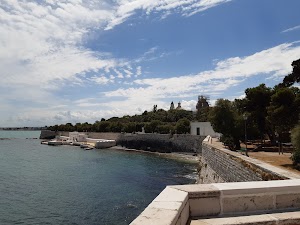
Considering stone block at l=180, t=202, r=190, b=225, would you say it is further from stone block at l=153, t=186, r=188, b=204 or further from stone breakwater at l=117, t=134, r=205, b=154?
stone breakwater at l=117, t=134, r=205, b=154

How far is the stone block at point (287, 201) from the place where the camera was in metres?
4.46

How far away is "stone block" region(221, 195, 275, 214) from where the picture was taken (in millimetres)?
4273

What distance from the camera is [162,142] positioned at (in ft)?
262

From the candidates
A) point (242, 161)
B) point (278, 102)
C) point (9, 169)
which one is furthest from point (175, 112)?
point (242, 161)

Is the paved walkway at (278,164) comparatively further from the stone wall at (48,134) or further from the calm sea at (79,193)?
the stone wall at (48,134)

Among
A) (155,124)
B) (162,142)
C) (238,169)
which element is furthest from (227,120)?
(155,124)

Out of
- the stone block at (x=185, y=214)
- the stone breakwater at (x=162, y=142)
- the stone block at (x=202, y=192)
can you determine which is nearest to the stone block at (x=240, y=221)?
the stone block at (x=185, y=214)

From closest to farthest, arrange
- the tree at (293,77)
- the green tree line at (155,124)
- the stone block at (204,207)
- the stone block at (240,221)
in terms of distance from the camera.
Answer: the stone block at (240,221)
the stone block at (204,207)
the tree at (293,77)
the green tree line at (155,124)

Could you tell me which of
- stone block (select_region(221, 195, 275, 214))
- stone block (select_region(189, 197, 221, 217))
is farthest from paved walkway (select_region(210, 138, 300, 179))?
stone block (select_region(189, 197, 221, 217))

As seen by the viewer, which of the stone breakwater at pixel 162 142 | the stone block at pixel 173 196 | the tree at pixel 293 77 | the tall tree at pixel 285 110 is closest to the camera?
the stone block at pixel 173 196

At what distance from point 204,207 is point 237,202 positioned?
→ 1.69 feet

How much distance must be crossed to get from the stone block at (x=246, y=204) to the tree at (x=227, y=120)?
3198cm

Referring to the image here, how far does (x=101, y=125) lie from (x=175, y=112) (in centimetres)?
3189

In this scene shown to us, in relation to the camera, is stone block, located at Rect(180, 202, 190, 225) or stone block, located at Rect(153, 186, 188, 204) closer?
stone block, located at Rect(180, 202, 190, 225)
